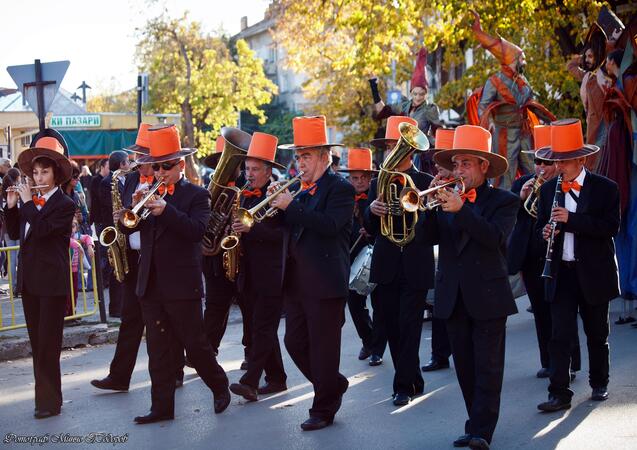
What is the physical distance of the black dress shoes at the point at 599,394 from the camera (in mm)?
8133

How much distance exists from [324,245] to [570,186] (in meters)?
1.85

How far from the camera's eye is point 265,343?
337 inches

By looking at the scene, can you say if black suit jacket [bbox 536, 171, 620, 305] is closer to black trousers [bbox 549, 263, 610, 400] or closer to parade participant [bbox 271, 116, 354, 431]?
black trousers [bbox 549, 263, 610, 400]

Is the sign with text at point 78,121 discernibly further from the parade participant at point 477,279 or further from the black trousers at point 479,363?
the black trousers at point 479,363

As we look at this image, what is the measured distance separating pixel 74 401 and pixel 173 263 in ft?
5.90

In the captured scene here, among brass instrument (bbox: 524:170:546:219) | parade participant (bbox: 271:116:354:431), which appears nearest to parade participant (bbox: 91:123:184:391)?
parade participant (bbox: 271:116:354:431)

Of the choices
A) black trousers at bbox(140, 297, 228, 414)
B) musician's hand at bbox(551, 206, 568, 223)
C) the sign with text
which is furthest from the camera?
the sign with text

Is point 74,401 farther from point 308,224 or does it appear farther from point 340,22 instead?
point 340,22

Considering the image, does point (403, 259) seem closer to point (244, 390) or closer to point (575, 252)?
point (575, 252)

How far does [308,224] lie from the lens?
740cm

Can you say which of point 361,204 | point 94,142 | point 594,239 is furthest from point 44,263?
point 94,142

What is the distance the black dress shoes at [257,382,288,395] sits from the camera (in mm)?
8938

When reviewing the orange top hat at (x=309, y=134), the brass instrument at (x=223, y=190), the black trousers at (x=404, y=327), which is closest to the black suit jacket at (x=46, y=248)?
the brass instrument at (x=223, y=190)

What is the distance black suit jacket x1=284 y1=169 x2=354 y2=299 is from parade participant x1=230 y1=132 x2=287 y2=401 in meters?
0.62
